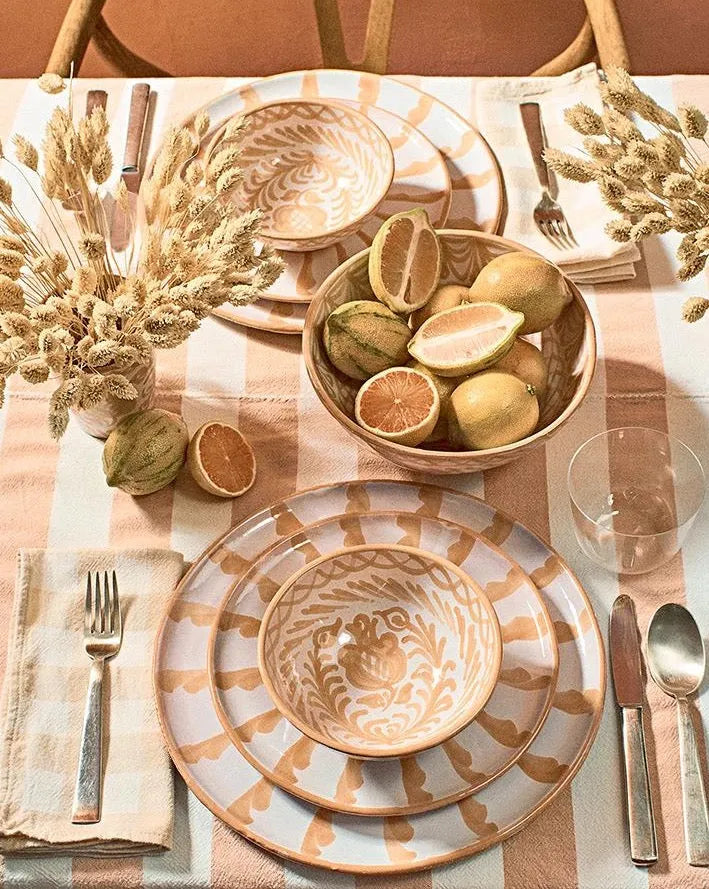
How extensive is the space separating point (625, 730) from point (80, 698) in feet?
1.49

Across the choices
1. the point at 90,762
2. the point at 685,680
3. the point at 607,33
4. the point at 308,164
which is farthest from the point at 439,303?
the point at 607,33

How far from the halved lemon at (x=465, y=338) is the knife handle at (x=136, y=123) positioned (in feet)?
1.46

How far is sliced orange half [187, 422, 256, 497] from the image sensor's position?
36.0 inches

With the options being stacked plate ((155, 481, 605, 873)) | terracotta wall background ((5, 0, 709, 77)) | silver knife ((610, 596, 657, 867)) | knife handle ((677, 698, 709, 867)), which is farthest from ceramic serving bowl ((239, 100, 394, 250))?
terracotta wall background ((5, 0, 709, 77))

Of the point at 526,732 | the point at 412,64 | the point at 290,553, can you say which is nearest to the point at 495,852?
the point at 526,732

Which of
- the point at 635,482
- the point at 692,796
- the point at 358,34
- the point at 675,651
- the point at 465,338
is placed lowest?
the point at 692,796

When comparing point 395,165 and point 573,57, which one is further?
point 573,57

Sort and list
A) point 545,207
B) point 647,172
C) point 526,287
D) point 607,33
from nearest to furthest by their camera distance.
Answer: point 647,172
point 526,287
point 545,207
point 607,33

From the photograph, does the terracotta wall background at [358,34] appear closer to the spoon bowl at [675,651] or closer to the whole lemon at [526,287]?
the whole lemon at [526,287]

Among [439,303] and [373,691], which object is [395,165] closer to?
[439,303]

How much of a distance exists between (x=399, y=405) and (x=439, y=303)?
126 millimetres

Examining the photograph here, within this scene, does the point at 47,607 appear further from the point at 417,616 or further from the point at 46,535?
the point at 417,616

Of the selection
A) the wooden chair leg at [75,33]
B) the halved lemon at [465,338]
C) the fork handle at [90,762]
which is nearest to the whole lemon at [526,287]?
the halved lemon at [465,338]

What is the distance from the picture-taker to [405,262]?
938 millimetres
